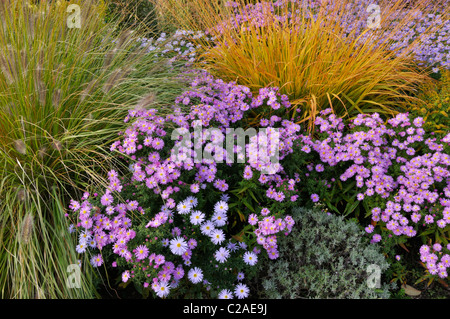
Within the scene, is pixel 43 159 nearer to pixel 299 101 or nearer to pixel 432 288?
pixel 299 101

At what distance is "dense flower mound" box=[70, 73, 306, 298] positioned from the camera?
6.59 feet

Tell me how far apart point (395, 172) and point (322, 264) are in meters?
0.88

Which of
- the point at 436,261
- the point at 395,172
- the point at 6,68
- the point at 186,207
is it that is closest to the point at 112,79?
the point at 6,68

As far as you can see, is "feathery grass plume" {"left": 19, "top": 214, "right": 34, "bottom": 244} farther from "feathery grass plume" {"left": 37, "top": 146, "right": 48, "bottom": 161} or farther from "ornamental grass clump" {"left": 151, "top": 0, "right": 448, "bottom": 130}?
"ornamental grass clump" {"left": 151, "top": 0, "right": 448, "bottom": 130}

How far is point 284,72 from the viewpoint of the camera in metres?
3.32

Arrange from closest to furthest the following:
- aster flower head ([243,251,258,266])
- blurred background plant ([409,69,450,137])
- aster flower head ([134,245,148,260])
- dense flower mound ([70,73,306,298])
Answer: aster flower head ([134,245,148,260]), dense flower mound ([70,73,306,298]), aster flower head ([243,251,258,266]), blurred background plant ([409,69,450,137])

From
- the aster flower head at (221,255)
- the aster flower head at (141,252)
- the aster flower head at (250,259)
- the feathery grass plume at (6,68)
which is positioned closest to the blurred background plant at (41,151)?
the feathery grass plume at (6,68)

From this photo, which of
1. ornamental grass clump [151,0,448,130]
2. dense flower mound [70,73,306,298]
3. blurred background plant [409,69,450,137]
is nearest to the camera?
dense flower mound [70,73,306,298]

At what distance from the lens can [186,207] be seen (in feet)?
6.79

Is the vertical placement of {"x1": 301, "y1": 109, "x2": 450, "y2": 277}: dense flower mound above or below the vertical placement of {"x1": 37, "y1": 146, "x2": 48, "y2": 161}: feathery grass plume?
below

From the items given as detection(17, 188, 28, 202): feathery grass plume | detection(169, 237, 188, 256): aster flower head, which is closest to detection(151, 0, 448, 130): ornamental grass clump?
detection(169, 237, 188, 256): aster flower head

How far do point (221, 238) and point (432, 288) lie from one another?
1546 millimetres

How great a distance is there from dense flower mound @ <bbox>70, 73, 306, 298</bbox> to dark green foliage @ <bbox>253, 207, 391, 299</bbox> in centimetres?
19
